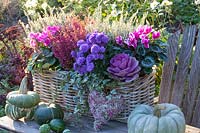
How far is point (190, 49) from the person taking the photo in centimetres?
210

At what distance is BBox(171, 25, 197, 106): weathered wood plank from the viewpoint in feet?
6.90

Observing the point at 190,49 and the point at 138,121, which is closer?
the point at 138,121

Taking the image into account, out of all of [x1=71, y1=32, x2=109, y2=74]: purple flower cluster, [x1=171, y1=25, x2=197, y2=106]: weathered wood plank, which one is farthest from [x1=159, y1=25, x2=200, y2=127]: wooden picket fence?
[x1=71, y1=32, x2=109, y2=74]: purple flower cluster

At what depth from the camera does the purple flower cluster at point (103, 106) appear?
1779 mm

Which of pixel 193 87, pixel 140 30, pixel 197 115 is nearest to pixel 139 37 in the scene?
pixel 140 30

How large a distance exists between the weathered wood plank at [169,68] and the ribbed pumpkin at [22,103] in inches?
27.3

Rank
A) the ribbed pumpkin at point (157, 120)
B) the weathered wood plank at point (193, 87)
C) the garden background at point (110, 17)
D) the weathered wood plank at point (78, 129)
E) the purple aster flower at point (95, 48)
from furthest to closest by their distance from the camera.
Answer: the garden background at point (110, 17)
the weathered wood plank at point (193, 87)
the weathered wood plank at point (78, 129)
the purple aster flower at point (95, 48)
the ribbed pumpkin at point (157, 120)

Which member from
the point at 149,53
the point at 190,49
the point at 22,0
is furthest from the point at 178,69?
the point at 22,0

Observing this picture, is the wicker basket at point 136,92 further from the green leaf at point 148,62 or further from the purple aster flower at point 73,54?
the purple aster flower at point 73,54

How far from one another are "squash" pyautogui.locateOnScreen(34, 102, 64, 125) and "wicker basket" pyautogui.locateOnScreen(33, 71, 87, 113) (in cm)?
7

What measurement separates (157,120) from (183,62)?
1.93 ft

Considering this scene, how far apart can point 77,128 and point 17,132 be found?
28 centimetres

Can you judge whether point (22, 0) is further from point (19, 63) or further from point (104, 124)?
point (104, 124)

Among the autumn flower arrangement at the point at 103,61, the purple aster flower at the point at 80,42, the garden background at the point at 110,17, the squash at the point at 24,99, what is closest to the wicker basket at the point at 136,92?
the autumn flower arrangement at the point at 103,61
